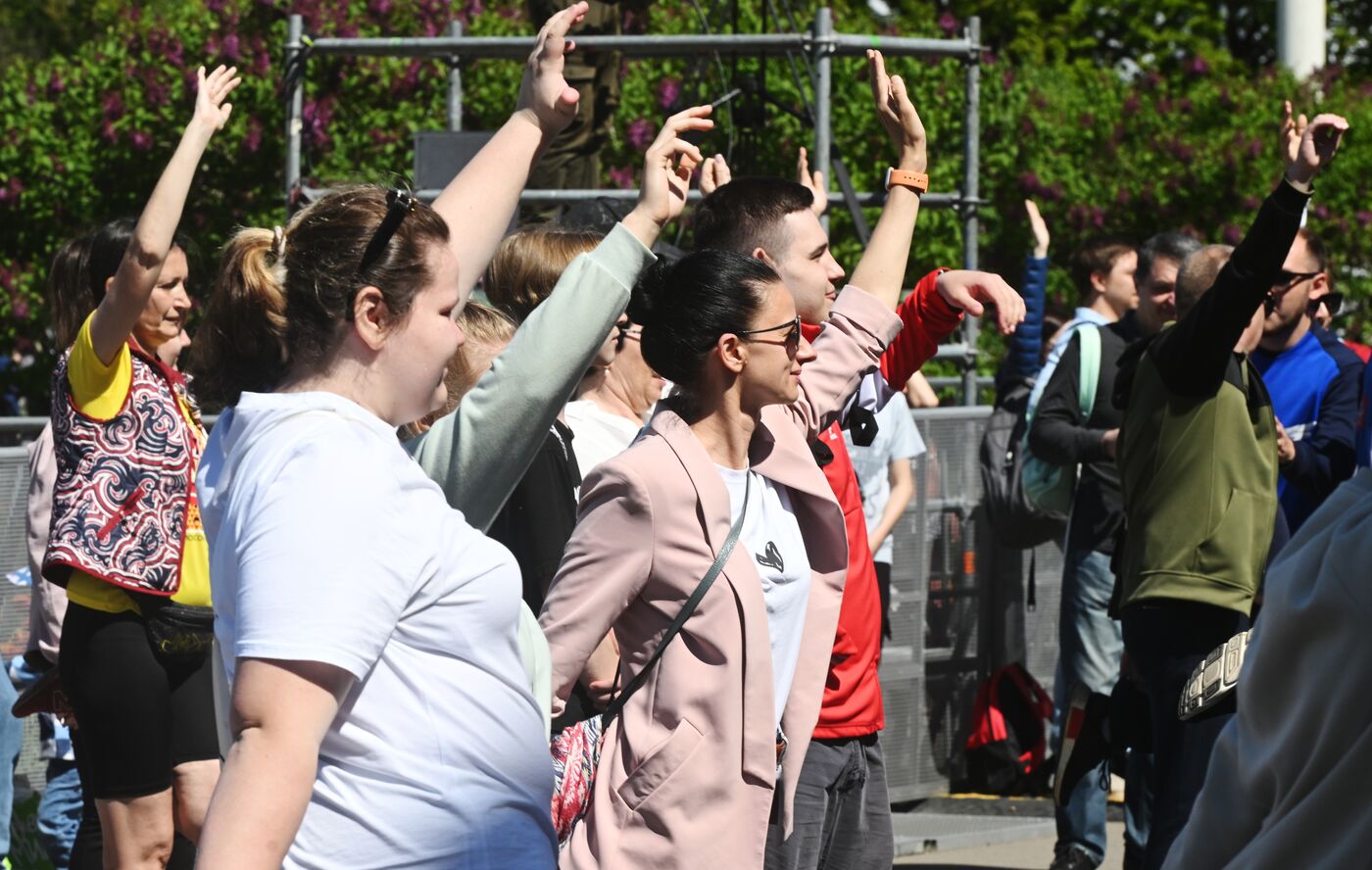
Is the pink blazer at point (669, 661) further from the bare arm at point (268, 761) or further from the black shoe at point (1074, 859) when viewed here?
the black shoe at point (1074, 859)

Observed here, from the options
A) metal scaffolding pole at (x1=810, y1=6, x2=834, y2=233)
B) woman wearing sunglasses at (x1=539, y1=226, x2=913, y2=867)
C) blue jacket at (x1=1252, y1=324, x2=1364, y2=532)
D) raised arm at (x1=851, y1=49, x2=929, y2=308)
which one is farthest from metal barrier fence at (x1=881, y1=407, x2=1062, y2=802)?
woman wearing sunglasses at (x1=539, y1=226, x2=913, y2=867)

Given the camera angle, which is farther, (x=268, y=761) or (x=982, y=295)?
(x=982, y=295)

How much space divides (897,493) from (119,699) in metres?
3.62

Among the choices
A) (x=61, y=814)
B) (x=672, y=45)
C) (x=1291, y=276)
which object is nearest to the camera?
(x=61, y=814)

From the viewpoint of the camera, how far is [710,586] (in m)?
3.29

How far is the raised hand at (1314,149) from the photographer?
442cm

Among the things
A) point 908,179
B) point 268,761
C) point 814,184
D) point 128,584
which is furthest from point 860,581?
point 268,761

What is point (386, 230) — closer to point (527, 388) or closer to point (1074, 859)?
point (527, 388)

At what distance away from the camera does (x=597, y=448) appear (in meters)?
4.16

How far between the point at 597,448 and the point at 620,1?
5085 mm

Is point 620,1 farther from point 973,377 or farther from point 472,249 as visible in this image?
point 472,249

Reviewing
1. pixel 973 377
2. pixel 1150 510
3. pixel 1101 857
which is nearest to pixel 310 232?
pixel 1150 510

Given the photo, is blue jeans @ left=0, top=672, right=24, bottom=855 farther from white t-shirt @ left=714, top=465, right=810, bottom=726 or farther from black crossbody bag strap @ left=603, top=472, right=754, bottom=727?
white t-shirt @ left=714, top=465, right=810, bottom=726

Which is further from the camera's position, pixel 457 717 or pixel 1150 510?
pixel 1150 510
